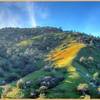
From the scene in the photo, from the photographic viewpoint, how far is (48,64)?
14.3m

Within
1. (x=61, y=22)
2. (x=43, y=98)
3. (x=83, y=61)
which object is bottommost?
(x=43, y=98)

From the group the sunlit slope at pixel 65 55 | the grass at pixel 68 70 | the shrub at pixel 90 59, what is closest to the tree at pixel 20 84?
the grass at pixel 68 70

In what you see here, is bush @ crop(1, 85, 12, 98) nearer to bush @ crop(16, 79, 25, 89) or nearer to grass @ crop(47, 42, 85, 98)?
bush @ crop(16, 79, 25, 89)

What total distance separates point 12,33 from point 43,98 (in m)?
2.20

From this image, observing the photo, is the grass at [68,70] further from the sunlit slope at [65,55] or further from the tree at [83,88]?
the tree at [83,88]

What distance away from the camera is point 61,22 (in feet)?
47.0

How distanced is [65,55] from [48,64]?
23.8 inches

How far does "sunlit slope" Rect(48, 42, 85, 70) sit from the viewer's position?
14.4 meters

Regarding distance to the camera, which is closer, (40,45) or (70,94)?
(70,94)

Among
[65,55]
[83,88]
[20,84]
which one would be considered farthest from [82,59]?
[20,84]

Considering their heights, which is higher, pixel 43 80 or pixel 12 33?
pixel 12 33

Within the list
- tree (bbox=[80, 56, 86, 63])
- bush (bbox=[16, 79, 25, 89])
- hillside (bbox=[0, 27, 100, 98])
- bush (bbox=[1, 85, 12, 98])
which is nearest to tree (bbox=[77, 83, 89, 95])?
hillside (bbox=[0, 27, 100, 98])

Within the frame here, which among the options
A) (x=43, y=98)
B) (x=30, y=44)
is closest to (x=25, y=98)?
(x=43, y=98)

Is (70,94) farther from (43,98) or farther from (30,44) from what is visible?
(30,44)
